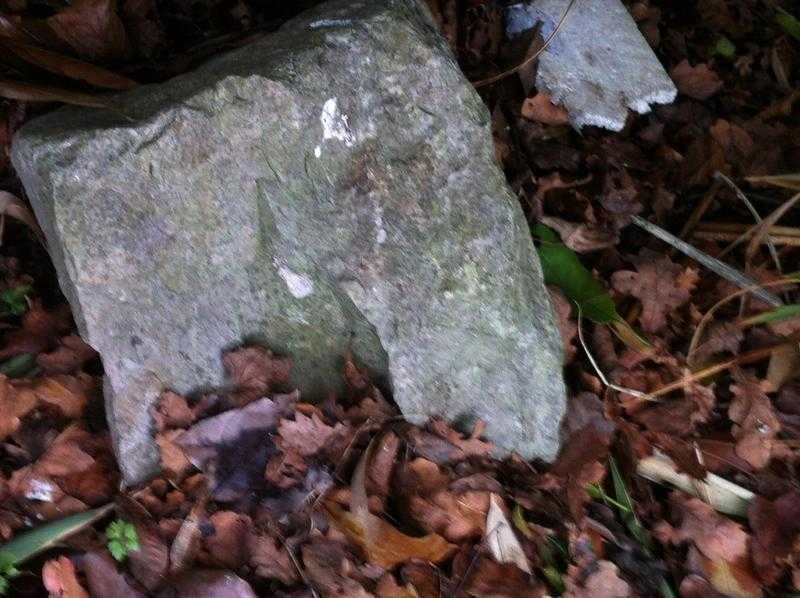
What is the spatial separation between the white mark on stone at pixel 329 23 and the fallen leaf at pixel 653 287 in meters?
0.93

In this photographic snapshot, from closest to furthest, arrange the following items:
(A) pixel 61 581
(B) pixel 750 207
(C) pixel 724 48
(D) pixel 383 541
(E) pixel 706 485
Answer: (A) pixel 61 581
(D) pixel 383 541
(E) pixel 706 485
(B) pixel 750 207
(C) pixel 724 48

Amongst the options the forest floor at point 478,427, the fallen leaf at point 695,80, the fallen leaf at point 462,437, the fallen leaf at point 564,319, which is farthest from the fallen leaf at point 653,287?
the fallen leaf at point 695,80

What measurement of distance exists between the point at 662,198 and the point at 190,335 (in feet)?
4.42

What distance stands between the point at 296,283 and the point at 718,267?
114 cm


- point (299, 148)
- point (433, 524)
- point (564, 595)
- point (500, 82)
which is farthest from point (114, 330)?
point (500, 82)

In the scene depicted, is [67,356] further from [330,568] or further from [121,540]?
[330,568]

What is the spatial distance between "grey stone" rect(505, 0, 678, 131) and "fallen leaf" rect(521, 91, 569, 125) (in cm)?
4

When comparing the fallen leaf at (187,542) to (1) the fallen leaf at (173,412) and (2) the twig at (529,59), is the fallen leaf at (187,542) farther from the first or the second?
(2) the twig at (529,59)

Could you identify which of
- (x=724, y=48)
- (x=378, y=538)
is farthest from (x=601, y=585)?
(x=724, y=48)

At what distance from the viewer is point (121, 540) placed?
1.55 meters

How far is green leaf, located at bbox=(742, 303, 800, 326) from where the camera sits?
1.96 m

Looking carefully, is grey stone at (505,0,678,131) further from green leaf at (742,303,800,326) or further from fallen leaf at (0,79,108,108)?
fallen leaf at (0,79,108,108)

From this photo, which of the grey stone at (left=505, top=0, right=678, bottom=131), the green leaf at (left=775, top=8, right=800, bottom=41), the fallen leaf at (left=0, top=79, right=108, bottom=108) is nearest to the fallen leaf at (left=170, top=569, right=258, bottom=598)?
the fallen leaf at (left=0, top=79, right=108, bottom=108)

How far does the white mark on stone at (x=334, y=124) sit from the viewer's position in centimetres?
156
